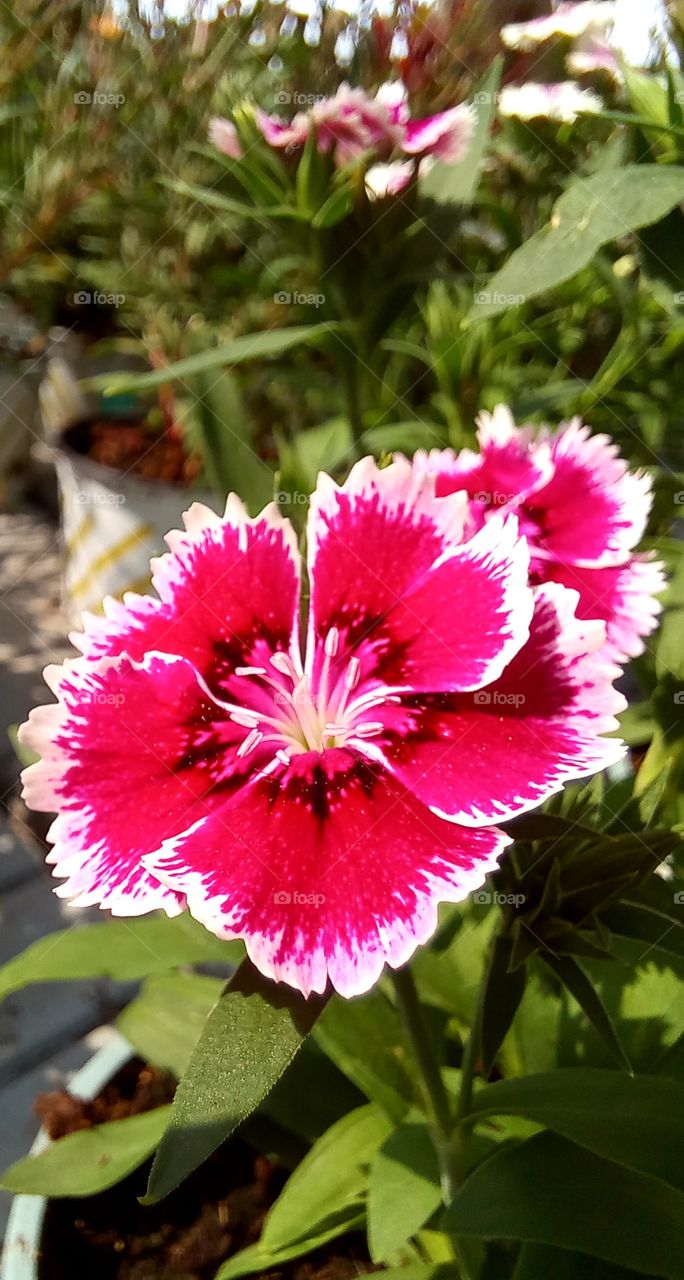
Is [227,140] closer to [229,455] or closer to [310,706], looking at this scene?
[229,455]

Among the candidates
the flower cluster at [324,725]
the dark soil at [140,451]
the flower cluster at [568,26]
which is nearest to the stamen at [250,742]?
the flower cluster at [324,725]

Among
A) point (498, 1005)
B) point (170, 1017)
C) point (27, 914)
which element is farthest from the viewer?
point (27, 914)

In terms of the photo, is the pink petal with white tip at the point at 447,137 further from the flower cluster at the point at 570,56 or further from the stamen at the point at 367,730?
the stamen at the point at 367,730

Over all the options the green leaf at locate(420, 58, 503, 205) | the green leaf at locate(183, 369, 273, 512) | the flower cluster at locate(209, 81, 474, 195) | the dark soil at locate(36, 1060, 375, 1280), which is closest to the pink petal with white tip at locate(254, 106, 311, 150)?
the flower cluster at locate(209, 81, 474, 195)

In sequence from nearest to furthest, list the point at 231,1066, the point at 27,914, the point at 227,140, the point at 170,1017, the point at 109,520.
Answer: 1. the point at 231,1066
2. the point at 170,1017
3. the point at 227,140
4. the point at 27,914
5. the point at 109,520

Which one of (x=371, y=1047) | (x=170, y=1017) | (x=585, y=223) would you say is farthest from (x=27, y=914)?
(x=585, y=223)

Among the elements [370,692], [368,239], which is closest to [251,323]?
[368,239]

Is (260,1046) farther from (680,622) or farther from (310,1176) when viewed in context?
(680,622)
